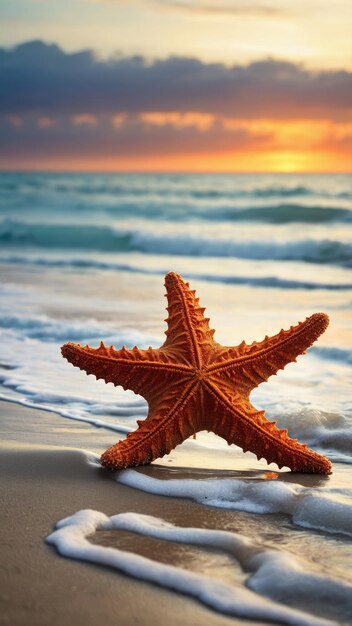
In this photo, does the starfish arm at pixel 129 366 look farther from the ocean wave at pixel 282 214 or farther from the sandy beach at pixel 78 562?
the ocean wave at pixel 282 214

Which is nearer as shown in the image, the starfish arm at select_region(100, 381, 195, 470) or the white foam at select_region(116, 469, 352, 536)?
the white foam at select_region(116, 469, 352, 536)

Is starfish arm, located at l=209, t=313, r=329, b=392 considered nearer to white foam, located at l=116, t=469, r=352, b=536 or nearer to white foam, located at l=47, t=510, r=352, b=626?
white foam, located at l=116, t=469, r=352, b=536

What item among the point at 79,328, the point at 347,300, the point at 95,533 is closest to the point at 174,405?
the point at 95,533

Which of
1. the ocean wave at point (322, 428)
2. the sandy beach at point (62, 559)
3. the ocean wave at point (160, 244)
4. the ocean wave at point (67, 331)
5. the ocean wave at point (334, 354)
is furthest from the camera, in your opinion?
the ocean wave at point (160, 244)

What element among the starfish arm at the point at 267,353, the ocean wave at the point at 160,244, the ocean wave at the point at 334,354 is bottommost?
the starfish arm at the point at 267,353

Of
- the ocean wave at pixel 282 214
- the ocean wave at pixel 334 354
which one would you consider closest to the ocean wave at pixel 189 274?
the ocean wave at pixel 334 354

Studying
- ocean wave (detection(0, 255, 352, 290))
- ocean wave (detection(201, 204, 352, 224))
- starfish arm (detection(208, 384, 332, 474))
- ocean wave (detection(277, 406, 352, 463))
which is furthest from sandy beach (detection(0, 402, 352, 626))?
ocean wave (detection(201, 204, 352, 224))

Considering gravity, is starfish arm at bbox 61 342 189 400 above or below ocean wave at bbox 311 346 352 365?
below

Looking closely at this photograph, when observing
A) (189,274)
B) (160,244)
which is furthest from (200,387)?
(160,244)
